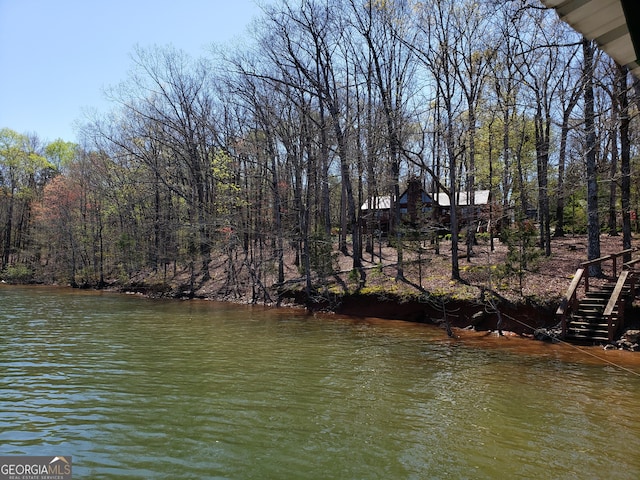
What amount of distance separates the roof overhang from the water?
164 inches

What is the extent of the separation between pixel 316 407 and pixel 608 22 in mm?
5872

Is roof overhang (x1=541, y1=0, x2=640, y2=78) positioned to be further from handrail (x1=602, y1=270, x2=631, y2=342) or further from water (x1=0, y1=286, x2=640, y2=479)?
handrail (x1=602, y1=270, x2=631, y2=342)

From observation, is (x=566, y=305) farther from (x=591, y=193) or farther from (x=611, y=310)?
(x=591, y=193)

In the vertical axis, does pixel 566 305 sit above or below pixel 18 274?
below

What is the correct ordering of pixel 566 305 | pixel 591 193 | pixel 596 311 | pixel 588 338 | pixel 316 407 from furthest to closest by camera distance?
pixel 591 193 → pixel 596 311 → pixel 566 305 → pixel 588 338 → pixel 316 407

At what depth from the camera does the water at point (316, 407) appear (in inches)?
181

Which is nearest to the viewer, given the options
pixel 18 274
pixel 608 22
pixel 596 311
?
pixel 608 22

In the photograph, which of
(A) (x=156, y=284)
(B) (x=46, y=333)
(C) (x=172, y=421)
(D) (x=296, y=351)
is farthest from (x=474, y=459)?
(A) (x=156, y=284)

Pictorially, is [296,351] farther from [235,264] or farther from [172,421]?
[235,264]

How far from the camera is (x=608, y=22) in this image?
5.91 ft

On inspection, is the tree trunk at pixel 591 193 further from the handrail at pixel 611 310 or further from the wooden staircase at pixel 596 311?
the handrail at pixel 611 310

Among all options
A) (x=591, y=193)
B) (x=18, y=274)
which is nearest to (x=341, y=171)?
(x=591, y=193)

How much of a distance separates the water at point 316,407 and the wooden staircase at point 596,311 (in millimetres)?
859

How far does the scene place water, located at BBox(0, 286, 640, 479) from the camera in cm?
460
